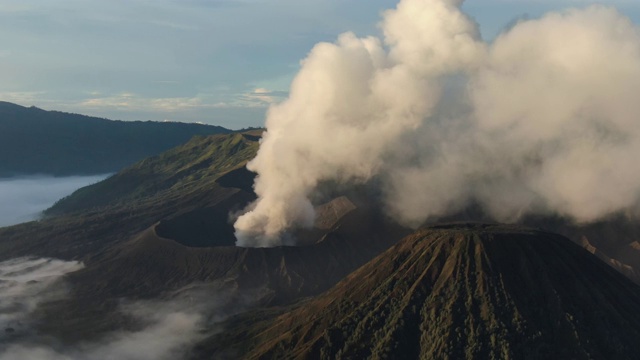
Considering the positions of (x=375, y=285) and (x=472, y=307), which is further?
(x=375, y=285)

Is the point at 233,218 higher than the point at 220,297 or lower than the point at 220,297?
higher

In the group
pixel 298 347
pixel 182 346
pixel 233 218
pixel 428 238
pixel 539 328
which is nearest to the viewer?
pixel 539 328

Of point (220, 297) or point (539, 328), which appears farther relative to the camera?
point (220, 297)

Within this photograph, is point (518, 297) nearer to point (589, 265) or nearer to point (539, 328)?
point (539, 328)

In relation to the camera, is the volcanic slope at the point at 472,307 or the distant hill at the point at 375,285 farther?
the distant hill at the point at 375,285

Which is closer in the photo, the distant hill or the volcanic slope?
the volcanic slope

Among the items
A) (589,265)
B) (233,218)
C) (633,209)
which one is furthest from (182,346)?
(633,209)

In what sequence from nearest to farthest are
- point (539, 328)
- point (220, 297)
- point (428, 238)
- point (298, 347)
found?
point (539, 328), point (298, 347), point (428, 238), point (220, 297)

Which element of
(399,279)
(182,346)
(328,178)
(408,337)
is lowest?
(182,346)
